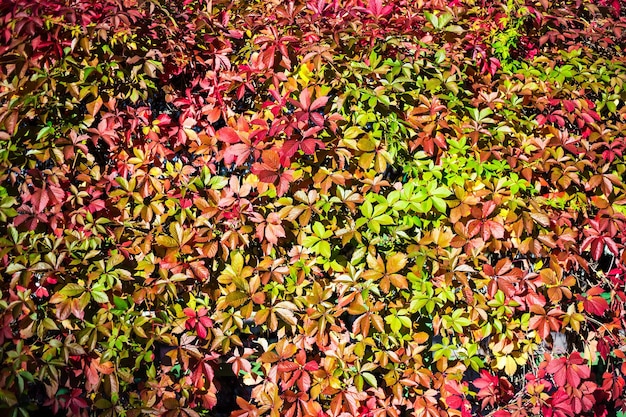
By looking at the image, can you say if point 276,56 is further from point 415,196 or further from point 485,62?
point 485,62

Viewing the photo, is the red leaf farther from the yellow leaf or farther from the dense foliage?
the yellow leaf

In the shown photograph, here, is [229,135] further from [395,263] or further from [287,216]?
[395,263]

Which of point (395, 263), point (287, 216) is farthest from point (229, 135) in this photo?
point (395, 263)

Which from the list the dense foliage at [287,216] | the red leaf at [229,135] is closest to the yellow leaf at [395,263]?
the dense foliage at [287,216]

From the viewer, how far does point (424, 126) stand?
233 cm

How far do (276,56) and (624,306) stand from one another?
81.4 inches

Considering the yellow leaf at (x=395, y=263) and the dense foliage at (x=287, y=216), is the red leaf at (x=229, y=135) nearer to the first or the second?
the dense foliage at (x=287, y=216)

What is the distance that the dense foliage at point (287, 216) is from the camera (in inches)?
83.6

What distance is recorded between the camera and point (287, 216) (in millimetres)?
2166

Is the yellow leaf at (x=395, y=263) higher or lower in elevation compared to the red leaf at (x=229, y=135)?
lower

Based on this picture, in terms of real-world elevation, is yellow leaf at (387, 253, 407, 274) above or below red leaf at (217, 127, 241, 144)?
below

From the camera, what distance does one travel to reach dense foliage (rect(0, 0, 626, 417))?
212cm

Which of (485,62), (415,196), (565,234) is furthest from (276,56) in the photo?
(565,234)

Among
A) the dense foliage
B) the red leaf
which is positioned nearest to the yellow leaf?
the dense foliage
